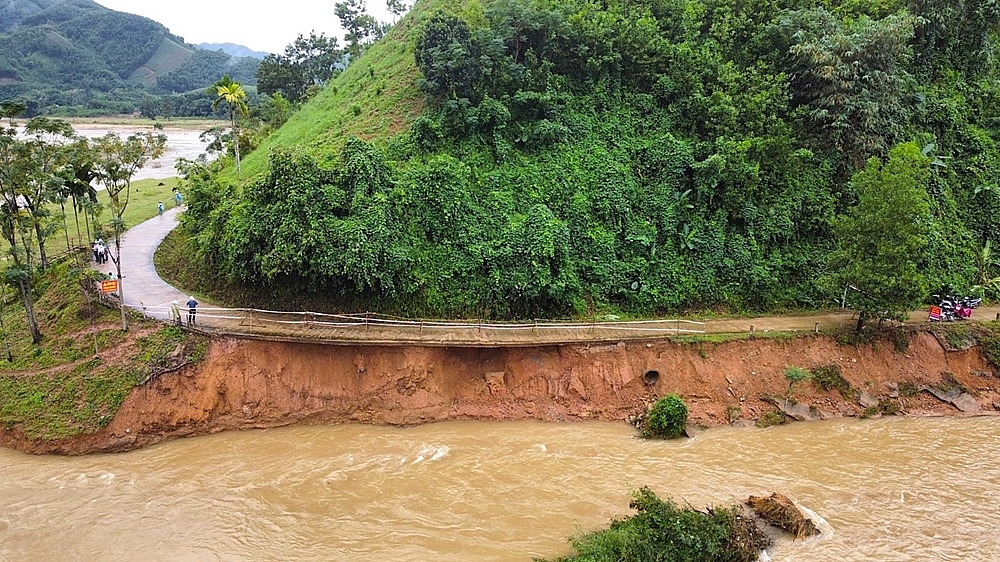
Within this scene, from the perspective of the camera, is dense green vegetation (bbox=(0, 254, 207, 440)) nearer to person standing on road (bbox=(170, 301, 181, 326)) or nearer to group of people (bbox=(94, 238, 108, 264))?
person standing on road (bbox=(170, 301, 181, 326))

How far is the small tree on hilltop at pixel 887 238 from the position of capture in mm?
21000

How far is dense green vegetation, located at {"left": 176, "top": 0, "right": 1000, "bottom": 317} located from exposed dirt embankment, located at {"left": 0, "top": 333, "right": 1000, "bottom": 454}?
79.7 inches

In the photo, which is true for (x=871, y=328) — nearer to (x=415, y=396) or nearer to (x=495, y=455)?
(x=495, y=455)

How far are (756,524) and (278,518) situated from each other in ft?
39.1

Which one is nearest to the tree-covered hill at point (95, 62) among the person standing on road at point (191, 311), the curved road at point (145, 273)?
the curved road at point (145, 273)

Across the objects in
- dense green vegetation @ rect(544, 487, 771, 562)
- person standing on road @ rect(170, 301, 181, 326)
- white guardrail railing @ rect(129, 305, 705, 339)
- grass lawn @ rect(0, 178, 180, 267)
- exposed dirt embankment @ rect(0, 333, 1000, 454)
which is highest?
→ grass lawn @ rect(0, 178, 180, 267)

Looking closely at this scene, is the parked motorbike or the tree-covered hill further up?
the tree-covered hill

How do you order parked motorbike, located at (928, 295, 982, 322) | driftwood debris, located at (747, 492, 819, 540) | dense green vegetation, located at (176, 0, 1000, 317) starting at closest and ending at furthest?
driftwood debris, located at (747, 492, 819, 540), dense green vegetation, located at (176, 0, 1000, 317), parked motorbike, located at (928, 295, 982, 322)

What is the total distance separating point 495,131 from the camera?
25.6 metres

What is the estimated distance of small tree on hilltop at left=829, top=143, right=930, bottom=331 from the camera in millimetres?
21000

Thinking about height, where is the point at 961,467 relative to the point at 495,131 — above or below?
below

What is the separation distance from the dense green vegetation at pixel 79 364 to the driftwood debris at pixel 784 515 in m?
17.0

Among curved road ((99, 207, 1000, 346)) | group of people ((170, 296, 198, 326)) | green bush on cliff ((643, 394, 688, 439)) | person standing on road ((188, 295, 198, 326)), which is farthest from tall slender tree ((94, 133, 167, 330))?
green bush on cliff ((643, 394, 688, 439))

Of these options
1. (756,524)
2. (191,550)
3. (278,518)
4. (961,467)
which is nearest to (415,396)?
(278,518)
